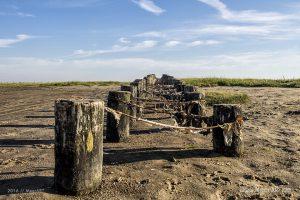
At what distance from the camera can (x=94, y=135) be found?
5.32 meters

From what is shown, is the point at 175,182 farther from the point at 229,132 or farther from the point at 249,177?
the point at 229,132

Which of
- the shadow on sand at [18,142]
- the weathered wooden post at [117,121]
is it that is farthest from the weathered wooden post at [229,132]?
the shadow on sand at [18,142]

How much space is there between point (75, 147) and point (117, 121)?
3535mm

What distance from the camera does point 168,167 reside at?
6.60 metres

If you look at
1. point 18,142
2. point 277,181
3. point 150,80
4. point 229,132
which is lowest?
point 277,181

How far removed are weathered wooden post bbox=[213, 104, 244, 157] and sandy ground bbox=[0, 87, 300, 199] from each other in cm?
19

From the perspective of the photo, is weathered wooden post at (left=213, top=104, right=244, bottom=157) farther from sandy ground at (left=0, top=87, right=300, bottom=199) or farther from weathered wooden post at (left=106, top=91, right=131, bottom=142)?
weathered wooden post at (left=106, top=91, right=131, bottom=142)

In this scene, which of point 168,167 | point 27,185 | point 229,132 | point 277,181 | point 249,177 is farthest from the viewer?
point 229,132

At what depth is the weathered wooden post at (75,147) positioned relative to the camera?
203 inches

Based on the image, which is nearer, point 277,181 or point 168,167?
point 277,181

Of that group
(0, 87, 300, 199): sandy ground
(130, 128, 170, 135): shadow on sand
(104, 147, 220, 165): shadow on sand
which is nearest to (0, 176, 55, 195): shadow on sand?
(0, 87, 300, 199): sandy ground

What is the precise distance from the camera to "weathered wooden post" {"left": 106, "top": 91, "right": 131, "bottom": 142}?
340 inches

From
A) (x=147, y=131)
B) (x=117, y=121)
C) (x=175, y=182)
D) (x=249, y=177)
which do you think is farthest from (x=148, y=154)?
(x=147, y=131)

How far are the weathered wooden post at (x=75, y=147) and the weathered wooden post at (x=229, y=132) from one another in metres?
2.92
